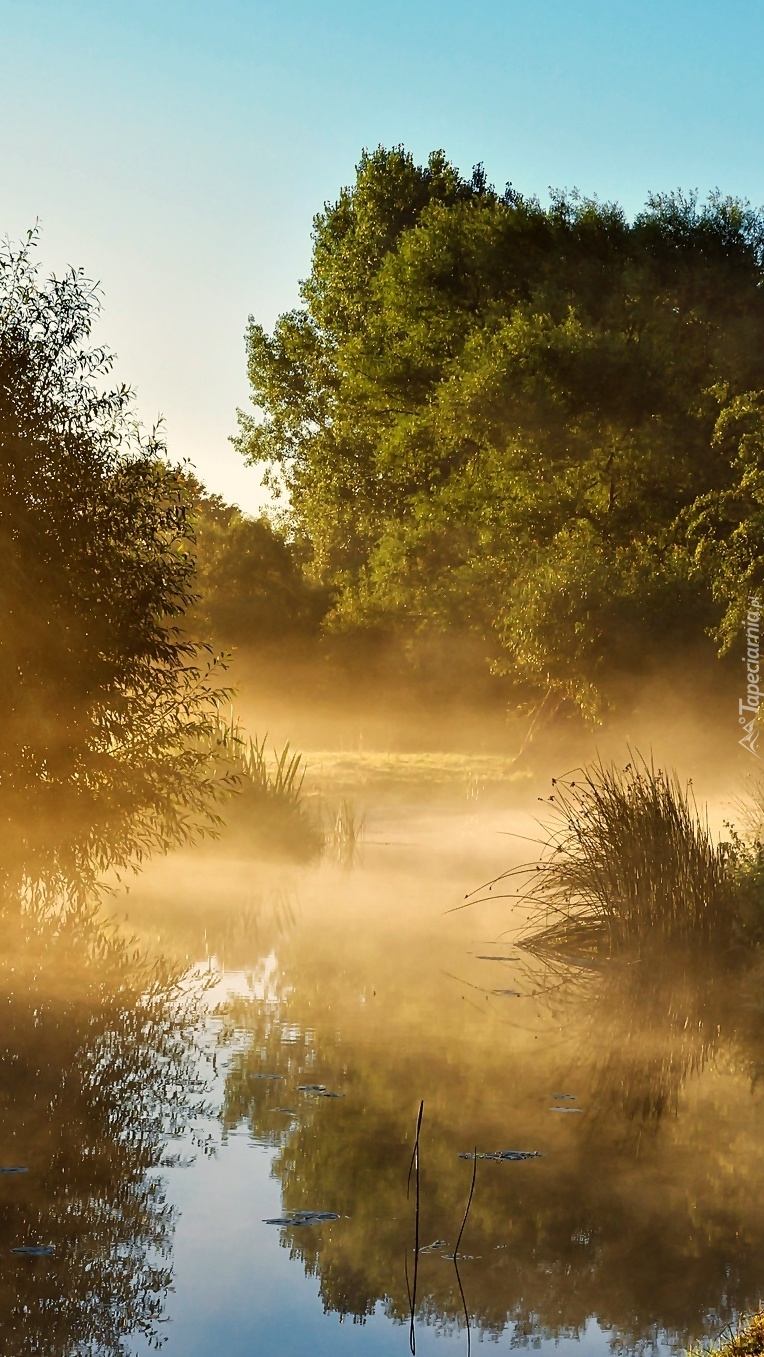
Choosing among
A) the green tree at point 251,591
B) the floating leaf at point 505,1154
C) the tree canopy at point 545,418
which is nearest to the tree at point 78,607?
the floating leaf at point 505,1154

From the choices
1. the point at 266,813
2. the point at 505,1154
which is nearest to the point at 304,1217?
the point at 505,1154

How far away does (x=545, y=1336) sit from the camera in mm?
5262

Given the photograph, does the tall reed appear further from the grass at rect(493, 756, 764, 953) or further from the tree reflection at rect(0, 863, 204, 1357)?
the tree reflection at rect(0, 863, 204, 1357)

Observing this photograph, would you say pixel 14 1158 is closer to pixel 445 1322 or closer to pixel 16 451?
pixel 445 1322

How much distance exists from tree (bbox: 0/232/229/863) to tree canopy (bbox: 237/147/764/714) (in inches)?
470

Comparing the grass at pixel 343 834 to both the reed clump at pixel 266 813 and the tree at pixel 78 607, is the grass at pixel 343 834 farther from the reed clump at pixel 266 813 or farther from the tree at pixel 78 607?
the tree at pixel 78 607

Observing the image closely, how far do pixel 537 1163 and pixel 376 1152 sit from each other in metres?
0.75

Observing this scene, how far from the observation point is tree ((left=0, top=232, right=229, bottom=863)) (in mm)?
12211

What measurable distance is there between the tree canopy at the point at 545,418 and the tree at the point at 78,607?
11931 mm

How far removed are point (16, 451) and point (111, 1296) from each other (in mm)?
8419

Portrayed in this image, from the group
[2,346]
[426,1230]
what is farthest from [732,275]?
[426,1230]

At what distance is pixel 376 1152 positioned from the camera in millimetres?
7066

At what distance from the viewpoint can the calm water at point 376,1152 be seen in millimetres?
5379

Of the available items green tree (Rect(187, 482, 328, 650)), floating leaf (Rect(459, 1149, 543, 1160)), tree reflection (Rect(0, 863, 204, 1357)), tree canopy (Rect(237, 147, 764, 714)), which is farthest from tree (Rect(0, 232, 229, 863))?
green tree (Rect(187, 482, 328, 650))
